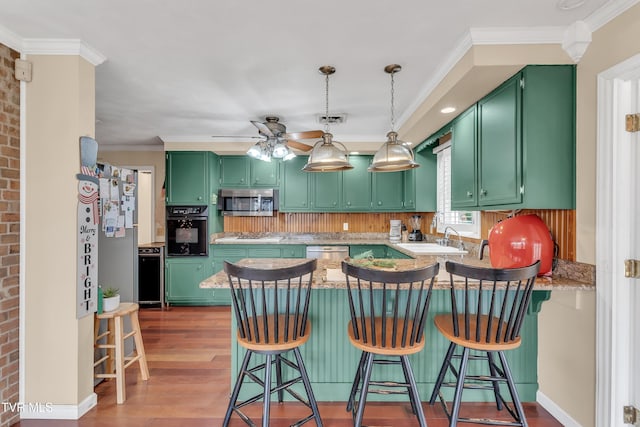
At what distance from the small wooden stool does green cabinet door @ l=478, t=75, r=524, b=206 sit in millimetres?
2825

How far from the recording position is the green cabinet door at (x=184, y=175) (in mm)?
4648

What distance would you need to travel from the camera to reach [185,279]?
4625 mm

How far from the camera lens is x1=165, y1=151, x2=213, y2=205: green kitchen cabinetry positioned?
465 centimetres

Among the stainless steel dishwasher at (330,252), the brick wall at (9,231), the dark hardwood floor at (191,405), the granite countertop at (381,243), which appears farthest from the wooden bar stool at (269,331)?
the stainless steel dishwasher at (330,252)

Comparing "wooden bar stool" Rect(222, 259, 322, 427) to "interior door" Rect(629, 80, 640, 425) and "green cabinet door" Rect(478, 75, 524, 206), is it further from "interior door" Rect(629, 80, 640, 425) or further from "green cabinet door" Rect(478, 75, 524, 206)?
"interior door" Rect(629, 80, 640, 425)

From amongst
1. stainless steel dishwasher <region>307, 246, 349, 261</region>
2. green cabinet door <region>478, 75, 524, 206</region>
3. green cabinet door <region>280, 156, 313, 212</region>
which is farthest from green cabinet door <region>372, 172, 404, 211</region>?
green cabinet door <region>478, 75, 524, 206</region>

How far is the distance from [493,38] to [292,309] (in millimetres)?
2138

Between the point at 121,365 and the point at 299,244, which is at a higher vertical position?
the point at 299,244

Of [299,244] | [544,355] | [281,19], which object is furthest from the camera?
[299,244]

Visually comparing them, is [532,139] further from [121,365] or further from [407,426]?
[121,365]

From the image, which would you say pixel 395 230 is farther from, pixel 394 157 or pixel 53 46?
pixel 53 46

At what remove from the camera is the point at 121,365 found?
7.45 feet

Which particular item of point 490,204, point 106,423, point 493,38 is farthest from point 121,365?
point 493,38

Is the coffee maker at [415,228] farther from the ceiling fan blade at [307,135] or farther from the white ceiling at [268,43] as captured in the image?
the ceiling fan blade at [307,135]
